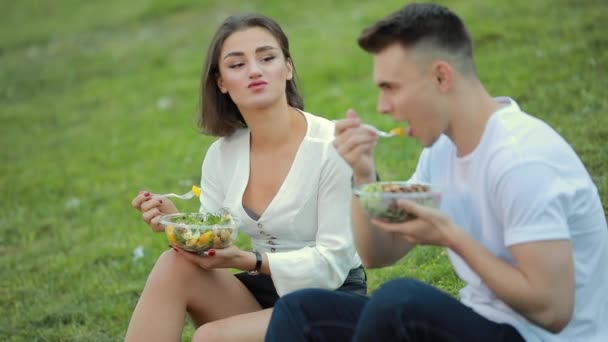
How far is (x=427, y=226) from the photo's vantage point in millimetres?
A: 2855

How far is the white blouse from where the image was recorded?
397 centimetres

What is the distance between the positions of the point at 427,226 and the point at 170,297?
1.56 metres

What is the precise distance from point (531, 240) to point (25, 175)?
8.63 metres

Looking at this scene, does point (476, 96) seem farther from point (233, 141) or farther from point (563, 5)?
point (563, 5)

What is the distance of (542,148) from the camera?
2.81 meters

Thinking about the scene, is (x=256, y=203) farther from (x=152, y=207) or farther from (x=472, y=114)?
(x=472, y=114)

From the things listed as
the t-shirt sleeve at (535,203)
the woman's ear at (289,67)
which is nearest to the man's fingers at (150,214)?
the woman's ear at (289,67)

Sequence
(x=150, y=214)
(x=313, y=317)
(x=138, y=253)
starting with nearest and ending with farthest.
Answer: (x=313, y=317)
(x=150, y=214)
(x=138, y=253)

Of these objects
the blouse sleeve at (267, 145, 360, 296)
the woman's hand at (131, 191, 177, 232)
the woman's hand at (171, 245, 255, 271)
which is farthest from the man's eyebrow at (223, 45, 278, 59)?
the woman's hand at (171, 245, 255, 271)

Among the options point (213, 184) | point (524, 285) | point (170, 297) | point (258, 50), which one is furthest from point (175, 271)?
point (524, 285)

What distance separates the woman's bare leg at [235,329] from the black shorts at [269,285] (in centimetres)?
31

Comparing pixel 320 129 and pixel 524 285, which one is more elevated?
pixel 320 129

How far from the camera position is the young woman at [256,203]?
3971 mm

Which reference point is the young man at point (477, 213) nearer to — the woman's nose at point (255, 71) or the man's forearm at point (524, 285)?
the man's forearm at point (524, 285)
